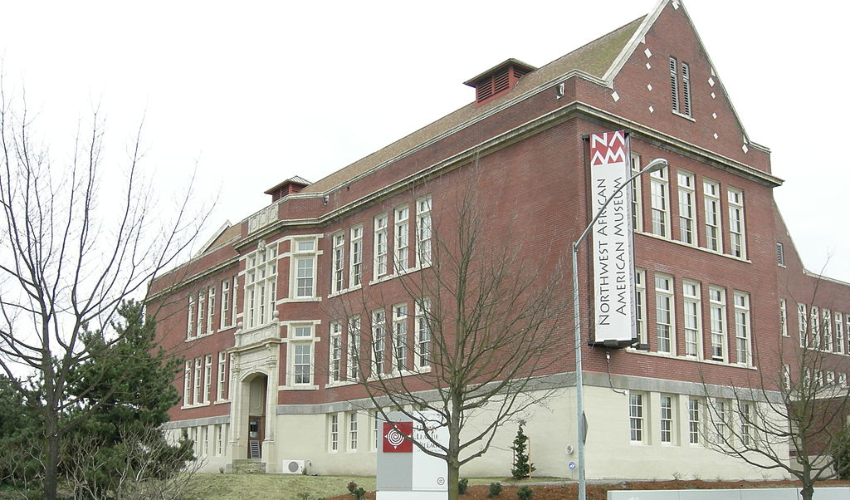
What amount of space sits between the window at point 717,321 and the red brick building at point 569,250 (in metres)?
0.07

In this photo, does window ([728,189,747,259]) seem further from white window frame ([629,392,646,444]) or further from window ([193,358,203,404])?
window ([193,358,203,404])

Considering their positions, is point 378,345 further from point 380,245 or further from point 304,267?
point 304,267

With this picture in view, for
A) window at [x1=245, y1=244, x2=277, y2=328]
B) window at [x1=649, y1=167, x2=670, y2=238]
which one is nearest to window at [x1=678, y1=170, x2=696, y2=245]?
window at [x1=649, y1=167, x2=670, y2=238]

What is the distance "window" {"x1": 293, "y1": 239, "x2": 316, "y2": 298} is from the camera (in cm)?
3947

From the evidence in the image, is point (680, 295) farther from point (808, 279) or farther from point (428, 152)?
point (808, 279)

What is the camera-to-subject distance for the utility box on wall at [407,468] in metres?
19.4

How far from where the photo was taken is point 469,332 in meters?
17.6

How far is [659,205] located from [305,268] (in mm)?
17191

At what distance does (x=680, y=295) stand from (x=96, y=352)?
827 inches

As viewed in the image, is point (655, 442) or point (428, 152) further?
point (428, 152)

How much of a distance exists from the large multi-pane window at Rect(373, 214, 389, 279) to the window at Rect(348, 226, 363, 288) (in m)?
1.19

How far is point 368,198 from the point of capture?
3634cm

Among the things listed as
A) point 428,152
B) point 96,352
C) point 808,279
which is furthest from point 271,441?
point 808,279

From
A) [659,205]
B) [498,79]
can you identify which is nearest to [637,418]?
[659,205]
